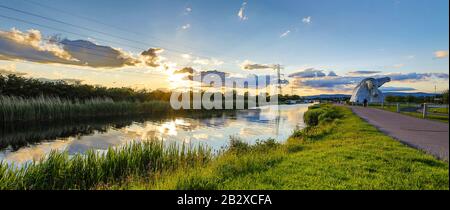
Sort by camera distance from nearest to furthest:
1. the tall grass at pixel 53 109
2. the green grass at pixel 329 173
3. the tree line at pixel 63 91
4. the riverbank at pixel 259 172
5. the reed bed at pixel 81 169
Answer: the green grass at pixel 329 173, the riverbank at pixel 259 172, the reed bed at pixel 81 169, the tall grass at pixel 53 109, the tree line at pixel 63 91

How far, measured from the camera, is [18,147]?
1251 centimetres

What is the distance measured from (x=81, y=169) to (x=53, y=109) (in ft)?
68.2

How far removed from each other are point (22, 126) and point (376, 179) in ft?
75.6

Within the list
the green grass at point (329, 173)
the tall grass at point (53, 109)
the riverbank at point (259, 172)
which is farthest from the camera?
the tall grass at point (53, 109)

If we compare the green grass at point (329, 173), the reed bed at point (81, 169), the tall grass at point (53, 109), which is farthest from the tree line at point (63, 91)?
the green grass at point (329, 173)

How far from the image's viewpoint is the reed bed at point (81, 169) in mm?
6408

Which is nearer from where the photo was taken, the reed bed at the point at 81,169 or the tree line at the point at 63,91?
the reed bed at the point at 81,169

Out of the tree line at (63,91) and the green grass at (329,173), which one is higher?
the tree line at (63,91)

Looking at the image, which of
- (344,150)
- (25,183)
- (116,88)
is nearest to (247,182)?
(344,150)

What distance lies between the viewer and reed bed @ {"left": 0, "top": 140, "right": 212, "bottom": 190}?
21.0 ft

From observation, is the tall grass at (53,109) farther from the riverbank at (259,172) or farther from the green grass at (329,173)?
the green grass at (329,173)

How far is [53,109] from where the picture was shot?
24.1m

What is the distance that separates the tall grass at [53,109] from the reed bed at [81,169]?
16.9 metres
